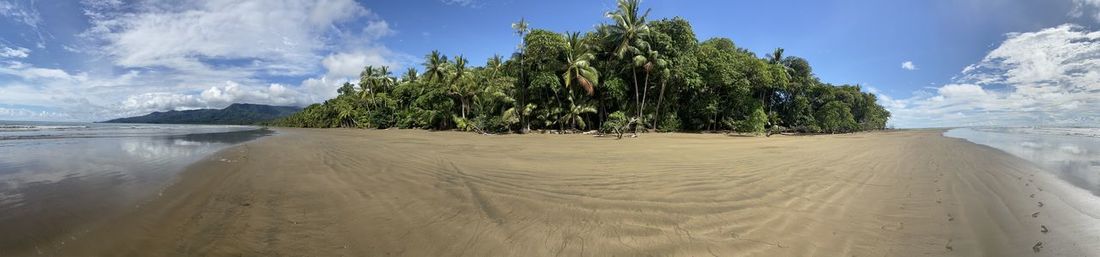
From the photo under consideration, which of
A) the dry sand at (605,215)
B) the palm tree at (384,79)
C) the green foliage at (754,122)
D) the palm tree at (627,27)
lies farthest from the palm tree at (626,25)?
the palm tree at (384,79)

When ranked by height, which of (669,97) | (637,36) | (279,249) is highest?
(637,36)

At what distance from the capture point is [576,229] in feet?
13.2

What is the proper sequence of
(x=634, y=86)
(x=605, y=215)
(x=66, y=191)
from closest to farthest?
(x=605, y=215)
(x=66, y=191)
(x=634, y=86)

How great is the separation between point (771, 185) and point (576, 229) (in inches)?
156

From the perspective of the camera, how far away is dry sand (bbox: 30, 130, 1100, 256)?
11.8 ft

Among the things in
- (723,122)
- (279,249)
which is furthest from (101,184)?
(723,122)

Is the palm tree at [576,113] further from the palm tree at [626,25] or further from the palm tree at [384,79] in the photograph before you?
the palm tree at [384,79]

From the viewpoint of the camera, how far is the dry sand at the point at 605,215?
359 centimetres

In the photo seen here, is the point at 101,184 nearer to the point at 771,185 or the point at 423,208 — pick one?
the point at 423,208

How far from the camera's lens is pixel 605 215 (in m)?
4.53

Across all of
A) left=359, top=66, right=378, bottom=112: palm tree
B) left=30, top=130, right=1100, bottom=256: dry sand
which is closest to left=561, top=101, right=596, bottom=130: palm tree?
left=30, top=130, right=1100, bottom=256: dry sand

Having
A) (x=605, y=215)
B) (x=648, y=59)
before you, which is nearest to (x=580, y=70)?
(x=648, y=59)

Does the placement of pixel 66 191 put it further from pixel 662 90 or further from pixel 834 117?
pixel 834 117

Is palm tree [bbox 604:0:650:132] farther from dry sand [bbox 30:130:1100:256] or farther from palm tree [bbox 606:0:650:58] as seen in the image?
dry sand [bbox 30:130:1100:256]
